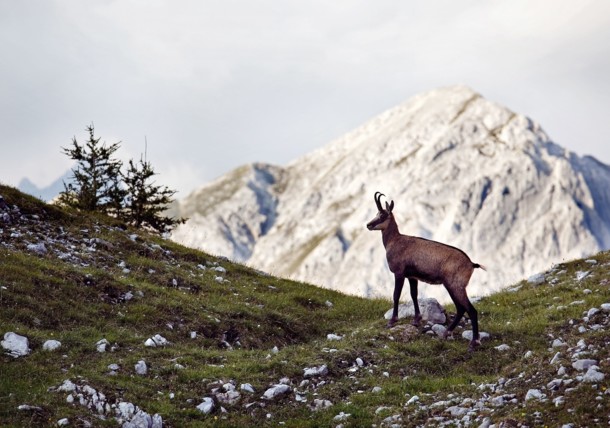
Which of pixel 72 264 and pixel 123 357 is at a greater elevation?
pixel 72 264

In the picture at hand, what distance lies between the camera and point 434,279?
Answer: 18.4 meters

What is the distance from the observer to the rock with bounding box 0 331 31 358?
14068 mm

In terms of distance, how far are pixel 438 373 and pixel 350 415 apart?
3.87 m

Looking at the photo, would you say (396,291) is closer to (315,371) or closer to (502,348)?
(502,348)

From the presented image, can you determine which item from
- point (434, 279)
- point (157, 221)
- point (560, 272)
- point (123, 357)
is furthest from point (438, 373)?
point (157, 221)

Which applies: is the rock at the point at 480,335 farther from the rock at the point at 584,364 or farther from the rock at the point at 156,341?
the rock at the point at 156,341

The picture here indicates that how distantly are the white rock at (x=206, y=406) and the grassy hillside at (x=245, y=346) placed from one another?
10 cm

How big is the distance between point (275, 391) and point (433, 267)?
6.66 metres

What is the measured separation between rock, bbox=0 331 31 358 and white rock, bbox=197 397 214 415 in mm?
4268

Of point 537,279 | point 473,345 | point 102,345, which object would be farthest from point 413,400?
point 537,279

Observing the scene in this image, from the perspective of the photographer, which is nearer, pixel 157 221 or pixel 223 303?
pixel 223 303

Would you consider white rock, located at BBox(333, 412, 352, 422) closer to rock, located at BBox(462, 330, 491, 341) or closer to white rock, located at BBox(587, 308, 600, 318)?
rock, located at BBox(462, 330, 491, 341)

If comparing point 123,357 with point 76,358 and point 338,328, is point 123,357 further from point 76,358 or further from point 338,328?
point 338,328

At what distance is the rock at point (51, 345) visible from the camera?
1466cm
